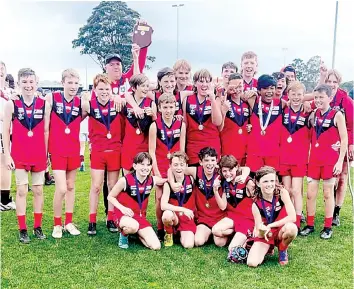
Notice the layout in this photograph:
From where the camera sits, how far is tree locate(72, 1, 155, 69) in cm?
3288

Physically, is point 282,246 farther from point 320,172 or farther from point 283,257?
point 320,172

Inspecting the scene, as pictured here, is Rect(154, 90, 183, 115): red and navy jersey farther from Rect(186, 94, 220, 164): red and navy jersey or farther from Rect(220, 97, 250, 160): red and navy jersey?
Rect(220, 97, 250, 160): red and navy jersey

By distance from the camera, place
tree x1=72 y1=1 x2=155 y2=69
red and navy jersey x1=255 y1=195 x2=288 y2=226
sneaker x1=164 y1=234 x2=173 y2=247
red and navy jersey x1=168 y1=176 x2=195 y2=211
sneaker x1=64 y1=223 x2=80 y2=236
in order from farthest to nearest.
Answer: tree x1=72 y1=1 x2=155 y2=69 < sneaker x1=64 y1=223 x2=80 y2=236 < red and navy jersey x1=168 y1=176 x2=195 y2=211 < sneaker x1=164 y1=234 x2=173 y2=247 < red and navy jersey x1=255 y1=195 x2=288 y2=226

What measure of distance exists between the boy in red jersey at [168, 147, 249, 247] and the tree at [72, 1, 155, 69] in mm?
28392

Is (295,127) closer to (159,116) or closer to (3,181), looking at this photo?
(159,116)

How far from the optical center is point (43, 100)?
4801mm

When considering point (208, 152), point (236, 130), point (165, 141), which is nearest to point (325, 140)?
point (236, 130)

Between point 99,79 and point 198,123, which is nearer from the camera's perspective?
point 99,79

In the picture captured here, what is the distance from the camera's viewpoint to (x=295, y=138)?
514cm

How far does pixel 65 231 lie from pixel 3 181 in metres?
1.68

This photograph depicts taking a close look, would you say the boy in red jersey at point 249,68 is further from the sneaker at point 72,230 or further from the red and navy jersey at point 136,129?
the sneaker at point 72,230

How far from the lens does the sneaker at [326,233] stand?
507 centimetres

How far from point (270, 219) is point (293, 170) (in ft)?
3.30

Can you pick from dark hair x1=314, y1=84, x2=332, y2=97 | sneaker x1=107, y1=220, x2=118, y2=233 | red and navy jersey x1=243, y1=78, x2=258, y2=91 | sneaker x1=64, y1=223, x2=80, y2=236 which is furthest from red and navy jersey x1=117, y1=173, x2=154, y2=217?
dark hair x1=314, y1=84, x2=332, y2=97
